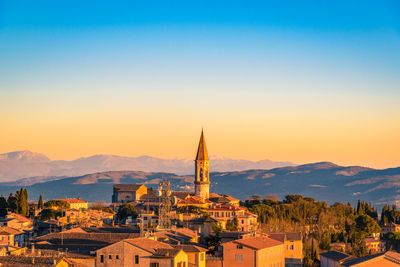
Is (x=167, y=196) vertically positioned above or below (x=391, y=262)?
above

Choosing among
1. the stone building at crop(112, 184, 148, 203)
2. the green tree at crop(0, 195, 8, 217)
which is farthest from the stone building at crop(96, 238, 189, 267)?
the stone building at crop(112, 184, 148, 203)

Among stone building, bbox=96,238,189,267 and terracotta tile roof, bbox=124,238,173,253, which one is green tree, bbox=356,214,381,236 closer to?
terracotta tile roof, bbox=124,238,173,253

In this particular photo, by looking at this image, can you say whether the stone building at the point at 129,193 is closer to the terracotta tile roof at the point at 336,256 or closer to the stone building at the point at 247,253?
the terracotta tile roof at the point at 336,256

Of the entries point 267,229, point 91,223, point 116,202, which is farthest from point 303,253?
point 116,202

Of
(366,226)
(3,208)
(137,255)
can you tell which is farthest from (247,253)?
(366,226)

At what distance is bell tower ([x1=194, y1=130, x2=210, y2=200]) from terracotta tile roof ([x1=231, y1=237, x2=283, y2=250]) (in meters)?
40.7

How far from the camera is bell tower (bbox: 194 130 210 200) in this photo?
103 metres

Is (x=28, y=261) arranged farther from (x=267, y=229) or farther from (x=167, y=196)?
(x=267, y=229)

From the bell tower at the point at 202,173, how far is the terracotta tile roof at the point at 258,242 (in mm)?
40673

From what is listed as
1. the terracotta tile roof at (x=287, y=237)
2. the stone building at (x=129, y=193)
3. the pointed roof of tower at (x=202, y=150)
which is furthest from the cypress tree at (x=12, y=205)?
the stone building at (x=129, y=193)

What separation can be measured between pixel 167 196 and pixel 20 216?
641 inches

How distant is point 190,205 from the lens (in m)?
85.9

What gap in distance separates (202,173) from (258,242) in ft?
155

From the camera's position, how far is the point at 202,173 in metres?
105
